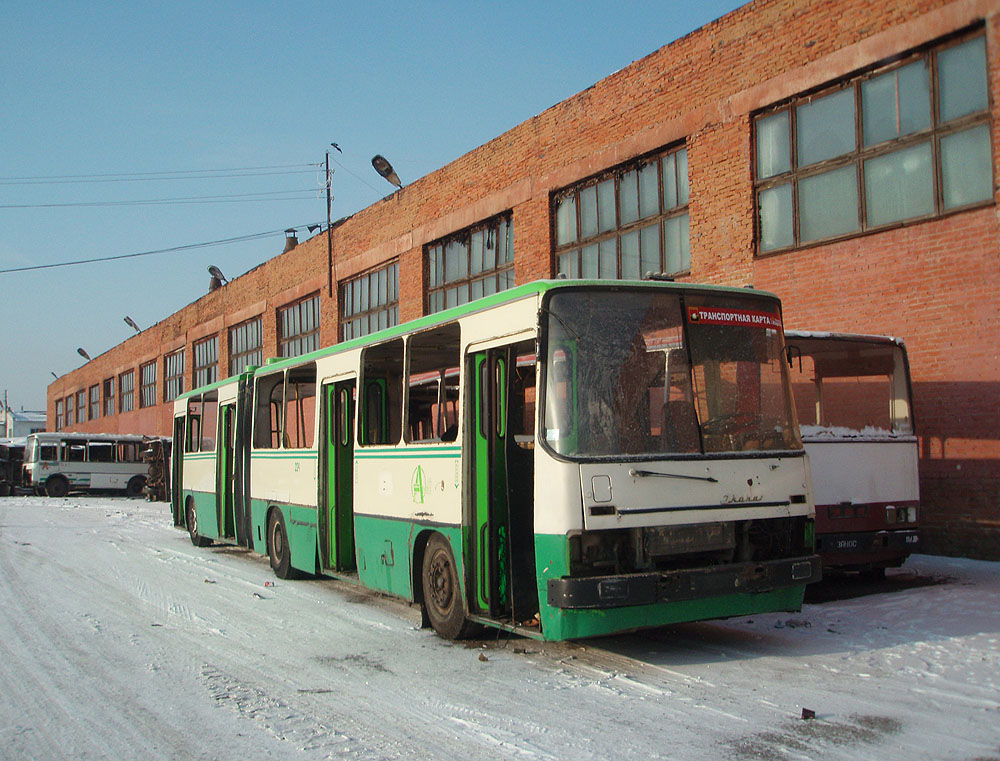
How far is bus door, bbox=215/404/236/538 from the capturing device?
631 inches

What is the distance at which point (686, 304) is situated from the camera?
7379 millimetres

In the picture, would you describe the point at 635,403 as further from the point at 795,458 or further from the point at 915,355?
the point at 915,355

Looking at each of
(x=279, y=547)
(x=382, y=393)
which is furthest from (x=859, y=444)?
(x=279, y=547)

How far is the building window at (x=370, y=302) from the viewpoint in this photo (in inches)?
1050

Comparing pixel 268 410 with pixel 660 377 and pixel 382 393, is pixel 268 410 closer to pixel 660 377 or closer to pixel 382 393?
pixel 382 393

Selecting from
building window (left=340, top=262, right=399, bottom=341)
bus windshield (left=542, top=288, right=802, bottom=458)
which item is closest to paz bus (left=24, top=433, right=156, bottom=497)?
building window (left=340, top=262, right=399, bottom=341)

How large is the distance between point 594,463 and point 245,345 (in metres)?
33.4

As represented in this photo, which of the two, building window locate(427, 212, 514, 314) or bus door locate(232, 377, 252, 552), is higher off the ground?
building window locate(427, 212, 514, 314)

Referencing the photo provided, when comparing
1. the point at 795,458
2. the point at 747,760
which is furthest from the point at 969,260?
the point at 747,760

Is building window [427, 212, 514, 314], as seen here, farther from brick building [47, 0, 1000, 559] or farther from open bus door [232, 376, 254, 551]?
open bus door [232, 376, 254, 551]

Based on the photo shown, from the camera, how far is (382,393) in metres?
9.89

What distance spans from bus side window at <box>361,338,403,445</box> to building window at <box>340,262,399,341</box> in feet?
52.9

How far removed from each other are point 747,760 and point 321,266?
27.5 m

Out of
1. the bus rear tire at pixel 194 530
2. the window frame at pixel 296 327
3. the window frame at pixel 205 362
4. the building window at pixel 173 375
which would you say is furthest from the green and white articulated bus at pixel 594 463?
the building window at pixel 173 375
